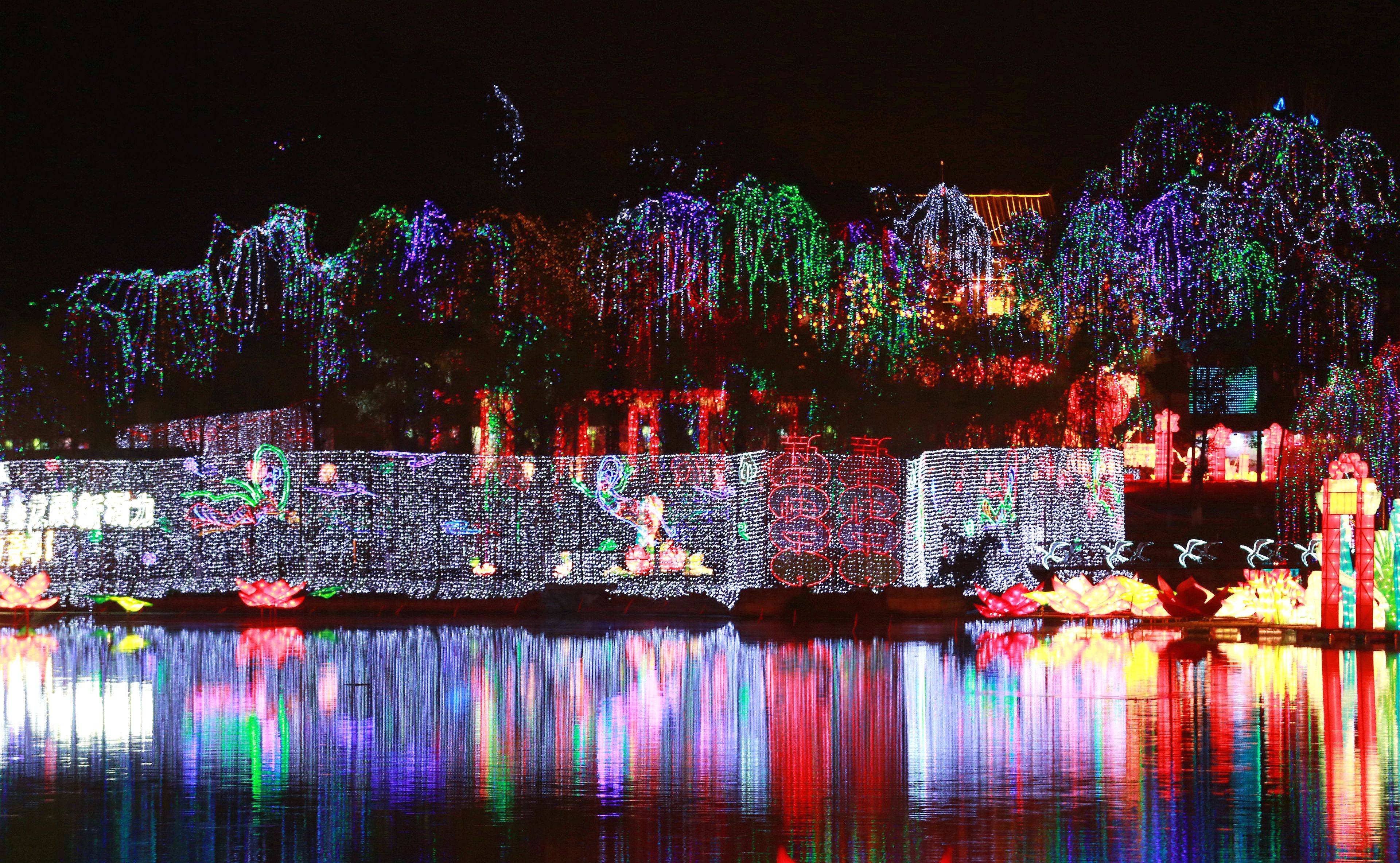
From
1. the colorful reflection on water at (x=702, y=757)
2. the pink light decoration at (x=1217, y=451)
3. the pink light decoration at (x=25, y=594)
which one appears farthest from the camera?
the pink light decoration at (x=1217, y=451)

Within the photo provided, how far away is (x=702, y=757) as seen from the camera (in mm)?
9875

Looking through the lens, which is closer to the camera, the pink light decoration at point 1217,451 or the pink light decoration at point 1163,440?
the pink light decoration at point 1163,440

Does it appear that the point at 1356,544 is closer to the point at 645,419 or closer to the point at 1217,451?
the point at 645,419

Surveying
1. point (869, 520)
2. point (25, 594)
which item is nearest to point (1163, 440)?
point (869, 520)

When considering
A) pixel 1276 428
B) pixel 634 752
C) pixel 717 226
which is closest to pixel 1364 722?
pixel 634 752

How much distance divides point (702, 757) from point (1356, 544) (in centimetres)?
1097

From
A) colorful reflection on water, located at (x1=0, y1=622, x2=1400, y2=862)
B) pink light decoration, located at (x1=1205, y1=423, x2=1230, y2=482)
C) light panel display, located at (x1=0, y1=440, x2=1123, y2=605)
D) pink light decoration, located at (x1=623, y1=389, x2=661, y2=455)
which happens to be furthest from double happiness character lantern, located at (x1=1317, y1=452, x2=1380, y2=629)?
pink light decoration, located at (x1=1205, y1=423, x2=1230, y2=482)

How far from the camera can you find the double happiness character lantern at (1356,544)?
59.0ft

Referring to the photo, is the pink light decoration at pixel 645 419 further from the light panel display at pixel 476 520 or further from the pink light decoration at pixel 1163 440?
the pink light decoration at pixel 1163 440

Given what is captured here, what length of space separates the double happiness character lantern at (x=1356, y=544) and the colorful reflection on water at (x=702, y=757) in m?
1.37

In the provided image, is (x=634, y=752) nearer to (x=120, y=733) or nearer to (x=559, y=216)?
(x=120, y=733)

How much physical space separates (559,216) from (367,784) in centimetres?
1939

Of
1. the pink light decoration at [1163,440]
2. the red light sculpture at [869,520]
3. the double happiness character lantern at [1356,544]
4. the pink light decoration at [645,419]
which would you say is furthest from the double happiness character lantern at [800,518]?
the pink light decoration at [1163,440]

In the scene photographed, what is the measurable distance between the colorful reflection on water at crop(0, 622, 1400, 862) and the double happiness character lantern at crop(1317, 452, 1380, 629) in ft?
4.50
